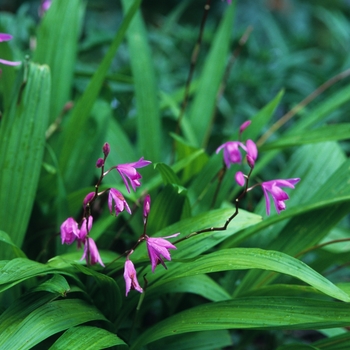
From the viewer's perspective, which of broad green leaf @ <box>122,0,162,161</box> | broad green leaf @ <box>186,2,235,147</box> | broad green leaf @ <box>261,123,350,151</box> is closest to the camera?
broad green leaf @ <box>261,123,350,151</box>

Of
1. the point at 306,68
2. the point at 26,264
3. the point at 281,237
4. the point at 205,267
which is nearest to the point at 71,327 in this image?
the point at 26,264

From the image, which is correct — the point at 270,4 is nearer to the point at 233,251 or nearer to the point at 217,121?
the point at 217,121

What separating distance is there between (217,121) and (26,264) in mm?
1551

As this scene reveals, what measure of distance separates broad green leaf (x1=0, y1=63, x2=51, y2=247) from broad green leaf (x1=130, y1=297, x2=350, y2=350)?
1.25 ft

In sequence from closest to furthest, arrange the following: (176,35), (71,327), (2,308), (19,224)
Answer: (71,327) → (2,308) → (19,224) → (176,35)

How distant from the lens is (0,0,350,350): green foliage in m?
0.89

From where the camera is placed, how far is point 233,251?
35.9 inches

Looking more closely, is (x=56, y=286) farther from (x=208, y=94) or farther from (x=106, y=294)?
(x=208, y=94)

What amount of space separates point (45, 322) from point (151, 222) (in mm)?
356

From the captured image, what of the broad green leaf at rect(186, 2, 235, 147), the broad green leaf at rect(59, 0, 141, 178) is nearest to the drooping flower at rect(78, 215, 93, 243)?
the broad green leaf at rect(59, 0, 141, 178)

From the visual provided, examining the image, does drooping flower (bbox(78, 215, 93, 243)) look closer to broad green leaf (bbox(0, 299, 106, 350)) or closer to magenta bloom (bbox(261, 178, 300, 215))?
broad green leaf (bbox(0, 299, 106, 350))

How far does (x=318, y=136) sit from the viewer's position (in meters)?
1.27

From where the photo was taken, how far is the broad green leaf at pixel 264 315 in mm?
868

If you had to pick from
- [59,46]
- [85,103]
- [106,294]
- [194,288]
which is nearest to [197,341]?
[194,288]
